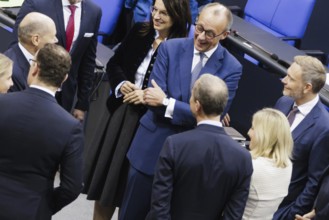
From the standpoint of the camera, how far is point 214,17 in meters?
3.57

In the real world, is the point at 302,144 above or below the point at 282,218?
above

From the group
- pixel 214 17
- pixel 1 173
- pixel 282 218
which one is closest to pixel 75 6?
pixel 214 17

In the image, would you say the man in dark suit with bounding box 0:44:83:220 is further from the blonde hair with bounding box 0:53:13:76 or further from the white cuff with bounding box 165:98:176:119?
the white cuff with bounding box 165:98:176:119

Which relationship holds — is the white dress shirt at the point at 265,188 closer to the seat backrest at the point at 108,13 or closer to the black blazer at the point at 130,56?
the black blazer at the point at 130,56

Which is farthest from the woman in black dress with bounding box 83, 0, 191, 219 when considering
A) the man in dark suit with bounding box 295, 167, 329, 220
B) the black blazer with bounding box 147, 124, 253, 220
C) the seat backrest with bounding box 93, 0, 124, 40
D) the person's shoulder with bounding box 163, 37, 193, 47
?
the seat backrest with bounding box 93, 0, 124, 40

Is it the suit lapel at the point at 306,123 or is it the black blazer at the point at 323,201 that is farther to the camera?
the suit lapel at the point at 306,123

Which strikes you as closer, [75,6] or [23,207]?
[23,207]

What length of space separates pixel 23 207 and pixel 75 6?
1.49 metres

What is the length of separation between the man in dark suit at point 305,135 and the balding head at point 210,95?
0.80 meters

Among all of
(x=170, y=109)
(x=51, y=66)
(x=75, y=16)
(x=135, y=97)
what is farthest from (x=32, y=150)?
(x=75, y=16)

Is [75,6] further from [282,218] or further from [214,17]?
[282,218]

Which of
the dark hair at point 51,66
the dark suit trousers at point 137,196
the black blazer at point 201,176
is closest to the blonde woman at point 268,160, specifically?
the black blazer at point 201,176

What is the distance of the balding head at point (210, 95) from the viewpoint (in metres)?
3.09

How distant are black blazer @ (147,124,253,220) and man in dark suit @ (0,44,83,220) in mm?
387
